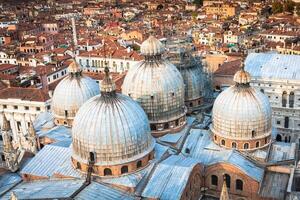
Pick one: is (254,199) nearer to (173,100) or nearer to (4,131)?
(173,100)

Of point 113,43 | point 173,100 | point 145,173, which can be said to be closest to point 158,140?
point 173,100

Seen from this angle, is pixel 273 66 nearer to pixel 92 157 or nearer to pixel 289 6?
pixel 92 157

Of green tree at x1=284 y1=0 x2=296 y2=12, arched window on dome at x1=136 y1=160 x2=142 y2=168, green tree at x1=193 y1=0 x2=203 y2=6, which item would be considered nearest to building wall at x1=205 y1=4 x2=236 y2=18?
green tree at x1=284 y1=0 x2=296 y2=12

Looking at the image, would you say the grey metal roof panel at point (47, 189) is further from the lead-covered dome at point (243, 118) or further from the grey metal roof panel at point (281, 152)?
the grey metal roof panel at point (281, 152)

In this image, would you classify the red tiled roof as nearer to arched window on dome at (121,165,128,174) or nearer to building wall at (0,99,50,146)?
building wall at (0,99,50,146)

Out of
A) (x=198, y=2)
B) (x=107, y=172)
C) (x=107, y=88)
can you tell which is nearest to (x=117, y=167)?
(x=107, y=172)
